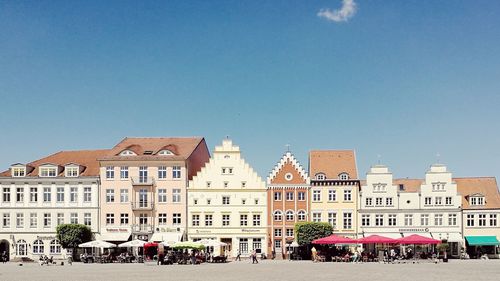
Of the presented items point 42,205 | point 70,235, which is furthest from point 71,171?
point 70,235

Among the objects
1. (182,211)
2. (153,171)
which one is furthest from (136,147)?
(182,211)

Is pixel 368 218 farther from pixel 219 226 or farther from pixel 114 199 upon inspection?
pixel 114 199

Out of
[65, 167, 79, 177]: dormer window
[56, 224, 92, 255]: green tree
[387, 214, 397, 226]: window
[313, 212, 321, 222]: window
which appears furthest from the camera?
[65, 167, 79, 177]: dormer window

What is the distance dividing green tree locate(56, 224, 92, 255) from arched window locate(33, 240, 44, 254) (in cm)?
423

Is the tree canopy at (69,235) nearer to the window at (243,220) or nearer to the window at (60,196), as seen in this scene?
the window at (60,196)

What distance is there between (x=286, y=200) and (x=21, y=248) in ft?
85.8

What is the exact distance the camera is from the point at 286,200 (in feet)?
243

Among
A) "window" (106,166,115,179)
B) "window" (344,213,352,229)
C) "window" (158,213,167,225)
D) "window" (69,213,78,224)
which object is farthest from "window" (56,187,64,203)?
"window" (344,213,352,229)

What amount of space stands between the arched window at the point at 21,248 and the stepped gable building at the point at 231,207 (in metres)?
16.0

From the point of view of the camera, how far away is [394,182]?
75625mm

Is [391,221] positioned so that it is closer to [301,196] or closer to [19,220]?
[301,196]

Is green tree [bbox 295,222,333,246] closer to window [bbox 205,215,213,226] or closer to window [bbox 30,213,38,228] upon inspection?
window [bbox 205,215,213,226]

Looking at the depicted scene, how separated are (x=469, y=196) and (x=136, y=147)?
32.6m

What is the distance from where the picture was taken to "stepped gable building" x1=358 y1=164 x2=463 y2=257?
239 ft
